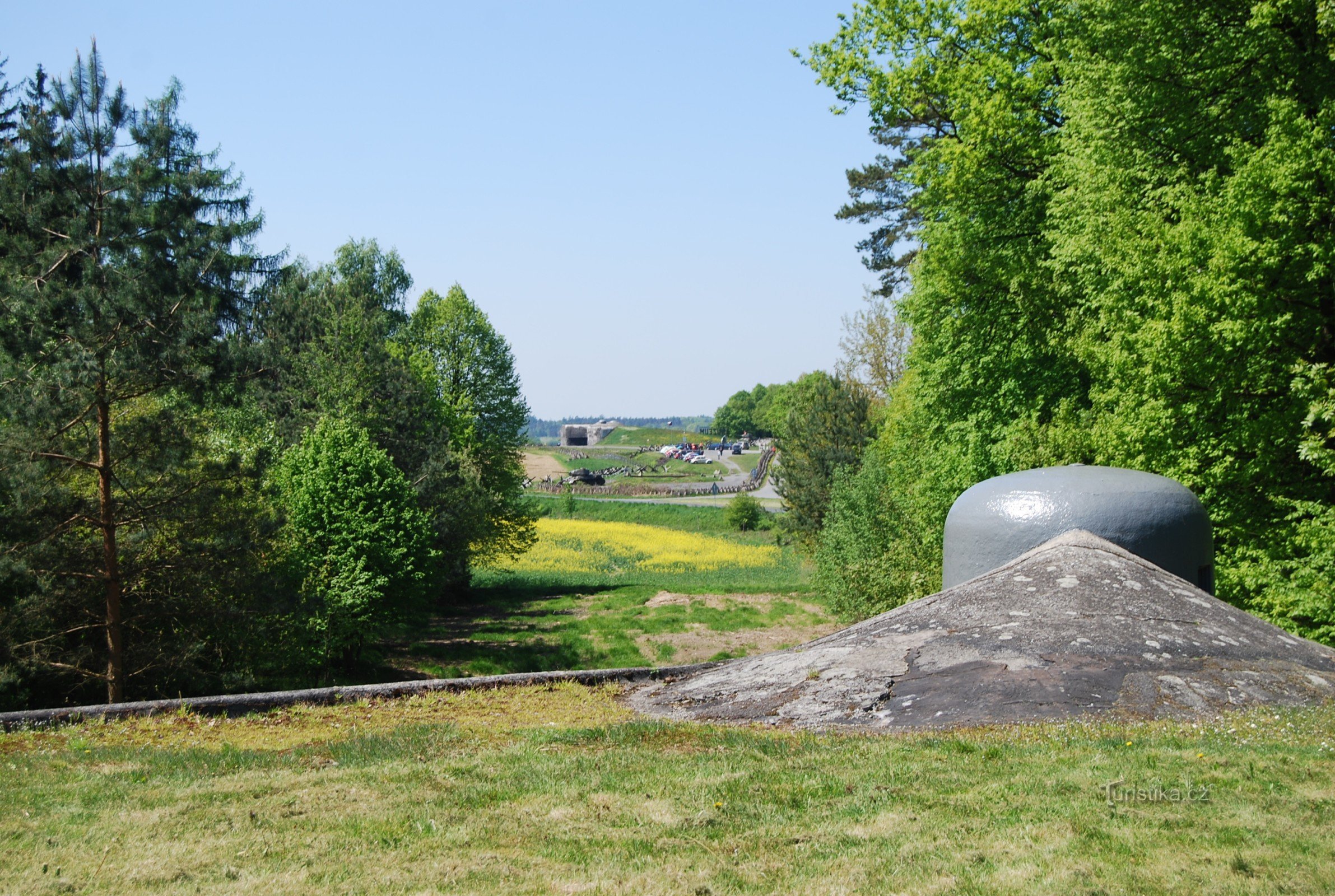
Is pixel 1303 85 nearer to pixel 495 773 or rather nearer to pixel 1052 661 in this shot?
pixel 1052 661

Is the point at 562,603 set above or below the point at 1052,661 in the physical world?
below

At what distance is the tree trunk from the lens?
17.8 m

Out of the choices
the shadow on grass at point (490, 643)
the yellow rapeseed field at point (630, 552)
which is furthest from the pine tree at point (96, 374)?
the yellow rapeseed field at point (630, 552)

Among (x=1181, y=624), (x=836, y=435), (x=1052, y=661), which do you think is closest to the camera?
(x=1052, y=661)

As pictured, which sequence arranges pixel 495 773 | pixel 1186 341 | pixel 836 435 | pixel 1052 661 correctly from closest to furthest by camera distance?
pixel 495 773
pixel 1052 661
pixel 1186 341
pixel 836 435

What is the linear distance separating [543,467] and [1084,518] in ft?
400

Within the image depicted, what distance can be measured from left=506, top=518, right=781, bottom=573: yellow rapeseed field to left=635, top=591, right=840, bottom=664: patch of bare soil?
17294 mm

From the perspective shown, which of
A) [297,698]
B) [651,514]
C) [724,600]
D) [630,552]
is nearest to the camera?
[297,698]

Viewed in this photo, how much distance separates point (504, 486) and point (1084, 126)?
2990 cm

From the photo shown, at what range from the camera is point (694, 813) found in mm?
6980

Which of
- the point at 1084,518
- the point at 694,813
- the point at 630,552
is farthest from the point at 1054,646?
the point at 630,552

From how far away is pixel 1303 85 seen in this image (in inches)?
673

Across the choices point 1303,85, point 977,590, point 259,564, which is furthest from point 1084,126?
point 259,564

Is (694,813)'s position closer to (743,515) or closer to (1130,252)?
(1130,252)
